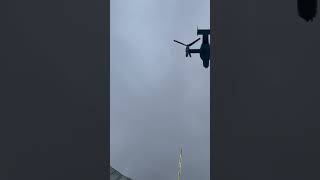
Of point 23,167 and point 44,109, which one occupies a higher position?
point 44,109

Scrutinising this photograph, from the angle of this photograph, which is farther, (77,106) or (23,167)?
(77,106)

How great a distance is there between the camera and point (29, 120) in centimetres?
248
